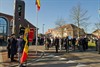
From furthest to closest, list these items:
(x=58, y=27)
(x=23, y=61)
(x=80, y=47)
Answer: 1. (x=58, y=27)
2. (x=80, y=47)
3. (x=23, y=61)

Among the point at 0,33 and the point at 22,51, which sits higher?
the point at 0,33

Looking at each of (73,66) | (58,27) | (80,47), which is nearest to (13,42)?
(73,66)

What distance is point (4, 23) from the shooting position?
63.2m

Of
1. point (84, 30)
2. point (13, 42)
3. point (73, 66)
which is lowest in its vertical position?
point (73, 66)

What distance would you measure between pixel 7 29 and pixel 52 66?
1846 inches

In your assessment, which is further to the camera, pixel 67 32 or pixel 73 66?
pixel 67 32

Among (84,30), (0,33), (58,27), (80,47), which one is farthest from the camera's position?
(58,27)

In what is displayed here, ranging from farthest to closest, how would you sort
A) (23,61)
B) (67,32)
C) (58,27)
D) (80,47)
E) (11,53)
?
(67,32) → (58,27) → (80,47) → (11,53) → (23,61)

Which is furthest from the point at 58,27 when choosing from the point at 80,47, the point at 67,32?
the point at 80,47

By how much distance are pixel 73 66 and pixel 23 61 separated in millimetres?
3188

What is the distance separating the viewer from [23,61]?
15367 mm

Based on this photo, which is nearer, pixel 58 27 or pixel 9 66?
pixel 9 66

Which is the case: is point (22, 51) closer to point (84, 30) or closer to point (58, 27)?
point (84, 30)

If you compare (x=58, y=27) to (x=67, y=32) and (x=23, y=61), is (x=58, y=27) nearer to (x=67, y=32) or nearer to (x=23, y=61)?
(x=67, y=32)
